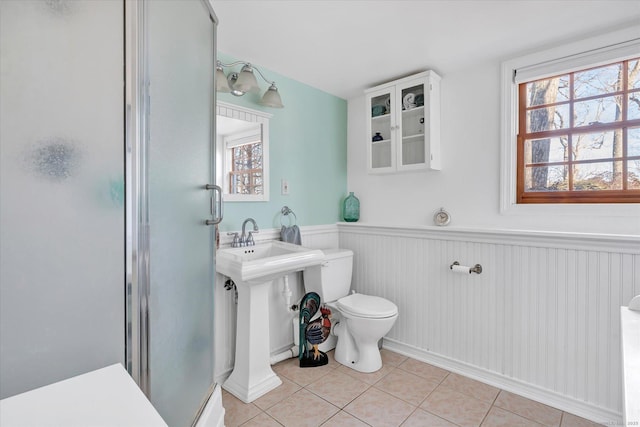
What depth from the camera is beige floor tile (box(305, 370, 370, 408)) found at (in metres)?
1.84

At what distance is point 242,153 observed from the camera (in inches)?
83.7

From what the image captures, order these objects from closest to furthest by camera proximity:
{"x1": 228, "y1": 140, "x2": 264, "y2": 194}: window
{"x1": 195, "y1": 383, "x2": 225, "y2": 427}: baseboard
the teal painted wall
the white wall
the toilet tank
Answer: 1. {"x1": 195, "y1": 383, "x2": 225, "y2": 427}: baseboard
2. the white wall
3. {"x1": 228, "y1": 140, "x2": 264, "y2": 194}: window
4. the teal painted wall
5. the toilet tank

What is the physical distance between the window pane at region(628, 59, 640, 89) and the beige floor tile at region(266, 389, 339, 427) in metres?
2.43

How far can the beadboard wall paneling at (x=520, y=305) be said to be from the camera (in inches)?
64.5

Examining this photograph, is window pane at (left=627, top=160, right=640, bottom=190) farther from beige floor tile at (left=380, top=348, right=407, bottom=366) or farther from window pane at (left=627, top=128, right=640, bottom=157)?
beige floor tile at (left=380, top=348, right=407, bottom=366)

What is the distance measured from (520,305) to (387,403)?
100cm

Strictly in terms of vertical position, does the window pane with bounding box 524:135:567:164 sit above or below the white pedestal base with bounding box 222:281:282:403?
above

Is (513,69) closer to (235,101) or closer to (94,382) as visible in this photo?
(235,101)

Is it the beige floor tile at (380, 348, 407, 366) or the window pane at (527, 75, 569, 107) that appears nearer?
the window pane at (527, 75, 569, 107)

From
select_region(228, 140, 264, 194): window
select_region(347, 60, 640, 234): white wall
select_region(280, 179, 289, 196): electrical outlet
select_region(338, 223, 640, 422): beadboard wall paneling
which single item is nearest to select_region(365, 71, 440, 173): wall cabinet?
select_region(347, 60, 640, 234): white wall

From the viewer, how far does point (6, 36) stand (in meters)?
0.57

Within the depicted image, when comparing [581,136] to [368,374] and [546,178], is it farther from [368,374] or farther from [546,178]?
[368,374]

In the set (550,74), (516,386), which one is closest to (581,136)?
(550,74)

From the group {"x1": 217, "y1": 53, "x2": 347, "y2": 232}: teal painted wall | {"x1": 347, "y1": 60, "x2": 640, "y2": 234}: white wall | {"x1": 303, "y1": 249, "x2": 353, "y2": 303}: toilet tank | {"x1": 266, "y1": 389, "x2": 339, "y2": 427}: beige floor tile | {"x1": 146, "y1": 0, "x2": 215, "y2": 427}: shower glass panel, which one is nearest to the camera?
{"x1": 146, "y1": 0, "x2": 215, "y2": 427}: shower glass panel
